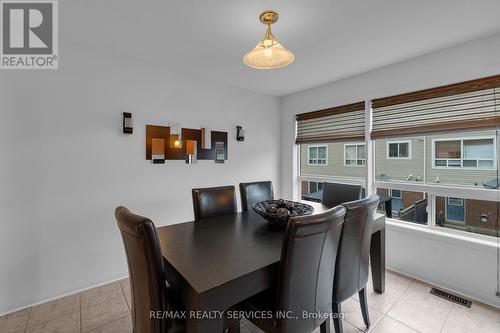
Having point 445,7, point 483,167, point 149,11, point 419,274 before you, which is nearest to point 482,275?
point 419,274

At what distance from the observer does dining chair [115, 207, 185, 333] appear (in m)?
1.01

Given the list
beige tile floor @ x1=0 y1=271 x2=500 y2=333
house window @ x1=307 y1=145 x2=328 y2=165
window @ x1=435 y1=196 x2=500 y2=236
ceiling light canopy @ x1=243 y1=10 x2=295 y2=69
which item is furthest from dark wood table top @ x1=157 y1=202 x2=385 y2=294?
house window @ x1=307 y1=145 x2=328 y2=165

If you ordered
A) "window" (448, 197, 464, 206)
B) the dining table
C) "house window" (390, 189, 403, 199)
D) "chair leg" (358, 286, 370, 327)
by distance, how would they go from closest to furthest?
the dining table → "chair leg" (358, 286, 370, 327) → "window" (448, 197, 464, 206) → "house window" (390, 189, 403, 199)

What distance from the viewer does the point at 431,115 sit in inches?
95.9

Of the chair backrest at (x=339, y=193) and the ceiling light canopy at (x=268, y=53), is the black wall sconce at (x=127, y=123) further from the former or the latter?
the chair backrest at (x=339, y=193)

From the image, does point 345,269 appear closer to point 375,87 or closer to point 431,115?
point 431,115

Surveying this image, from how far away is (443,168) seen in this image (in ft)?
7.85

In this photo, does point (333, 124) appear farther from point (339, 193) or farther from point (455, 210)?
point (455, 210)

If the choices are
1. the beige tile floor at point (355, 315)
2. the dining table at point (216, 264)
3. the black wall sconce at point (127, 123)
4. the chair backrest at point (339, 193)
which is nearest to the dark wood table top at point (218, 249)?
the dining table at point (216, 264)

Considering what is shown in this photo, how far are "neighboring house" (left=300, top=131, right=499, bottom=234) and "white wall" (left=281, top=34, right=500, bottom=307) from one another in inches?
12.4

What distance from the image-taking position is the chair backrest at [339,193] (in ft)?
7.90

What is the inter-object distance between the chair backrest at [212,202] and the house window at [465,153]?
2.25 meters

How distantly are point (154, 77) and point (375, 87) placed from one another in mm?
2709

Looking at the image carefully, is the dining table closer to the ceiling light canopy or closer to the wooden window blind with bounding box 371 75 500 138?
the ceiling light canopy
